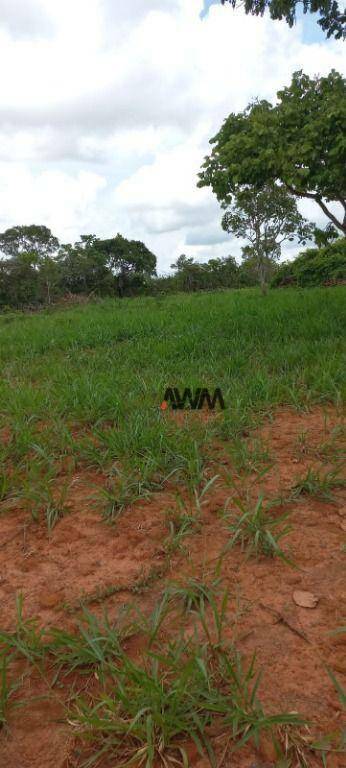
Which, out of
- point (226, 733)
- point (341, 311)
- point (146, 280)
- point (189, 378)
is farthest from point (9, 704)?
point (146, 280)

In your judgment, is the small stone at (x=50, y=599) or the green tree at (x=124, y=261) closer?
the small stone at (x=50, y=599)

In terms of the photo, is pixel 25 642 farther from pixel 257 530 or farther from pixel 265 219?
pixel 265 219

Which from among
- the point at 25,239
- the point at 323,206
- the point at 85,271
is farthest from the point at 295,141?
the point at 25,239

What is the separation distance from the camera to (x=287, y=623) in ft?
4.46

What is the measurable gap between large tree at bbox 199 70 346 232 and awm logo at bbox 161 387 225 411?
2971mm

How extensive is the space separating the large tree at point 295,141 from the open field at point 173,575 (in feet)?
8.85

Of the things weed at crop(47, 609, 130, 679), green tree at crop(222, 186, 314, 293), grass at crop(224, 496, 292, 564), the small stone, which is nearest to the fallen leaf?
grass at crop(224, 496, 292, 564)

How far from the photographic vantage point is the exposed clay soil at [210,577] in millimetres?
1104

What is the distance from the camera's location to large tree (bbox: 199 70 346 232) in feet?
15.8

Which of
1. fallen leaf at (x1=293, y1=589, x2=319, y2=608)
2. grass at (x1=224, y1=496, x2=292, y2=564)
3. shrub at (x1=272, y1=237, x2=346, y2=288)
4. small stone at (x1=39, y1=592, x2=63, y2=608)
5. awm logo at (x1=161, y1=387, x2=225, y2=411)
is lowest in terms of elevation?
fallen leaf at (x1=293, y1=589, x2=319, y2=608)

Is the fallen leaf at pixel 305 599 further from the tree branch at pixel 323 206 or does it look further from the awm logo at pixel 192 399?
the tree branch at pixel 323 206

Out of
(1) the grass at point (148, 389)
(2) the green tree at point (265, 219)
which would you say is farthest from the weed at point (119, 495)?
(2) the green tree at point (265, 219)

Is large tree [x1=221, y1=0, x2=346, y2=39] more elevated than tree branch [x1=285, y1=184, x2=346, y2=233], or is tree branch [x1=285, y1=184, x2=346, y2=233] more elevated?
large tree [x1=221, y1=0, x2=346, y2=39]

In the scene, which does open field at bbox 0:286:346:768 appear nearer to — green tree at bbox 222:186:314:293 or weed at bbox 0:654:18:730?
Answer: weed at bbox 0:654:18:730
